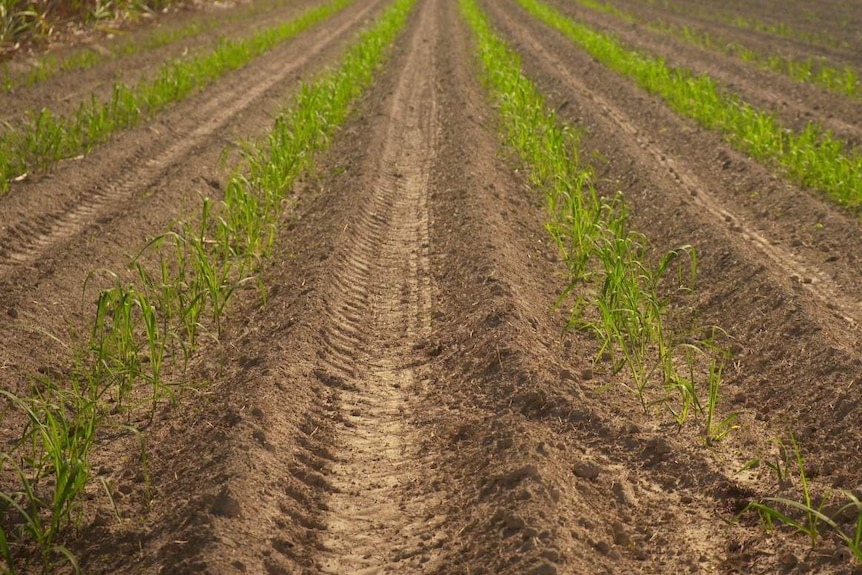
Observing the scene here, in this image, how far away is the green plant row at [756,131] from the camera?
734cm

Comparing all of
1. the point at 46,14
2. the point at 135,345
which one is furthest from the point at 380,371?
the point at 46,14

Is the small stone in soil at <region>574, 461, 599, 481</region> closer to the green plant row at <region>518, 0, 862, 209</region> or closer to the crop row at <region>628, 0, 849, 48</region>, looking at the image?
the green plant row at <region>518, 0, 862, 209</region>

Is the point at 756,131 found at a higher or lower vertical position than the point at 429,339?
higher

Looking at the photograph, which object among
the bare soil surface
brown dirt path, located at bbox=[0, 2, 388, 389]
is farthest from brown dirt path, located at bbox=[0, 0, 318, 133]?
the bare soil surface

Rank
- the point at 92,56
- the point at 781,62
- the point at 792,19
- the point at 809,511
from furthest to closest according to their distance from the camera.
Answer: the point at 792,19 < the point at 781,62 < the point at 92,56 < the point at 809,511

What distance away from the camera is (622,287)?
457cm

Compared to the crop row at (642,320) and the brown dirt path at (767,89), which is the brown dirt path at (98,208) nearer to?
the crop row at (642,320)

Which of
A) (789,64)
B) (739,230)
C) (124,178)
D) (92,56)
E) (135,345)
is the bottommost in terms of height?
(739,230)

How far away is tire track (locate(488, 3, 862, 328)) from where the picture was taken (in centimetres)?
530

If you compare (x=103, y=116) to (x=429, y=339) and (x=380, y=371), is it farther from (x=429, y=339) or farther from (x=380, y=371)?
(x=380, y=371)

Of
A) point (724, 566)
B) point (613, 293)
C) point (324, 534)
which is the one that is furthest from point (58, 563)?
point (613, 293)

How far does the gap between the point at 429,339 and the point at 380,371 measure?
16.7 inches

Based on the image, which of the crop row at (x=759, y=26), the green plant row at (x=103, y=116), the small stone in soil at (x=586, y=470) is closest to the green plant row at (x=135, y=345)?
the green plant row at (x=103, y=116)

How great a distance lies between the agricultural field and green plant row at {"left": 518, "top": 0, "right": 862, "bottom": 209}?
4cm
